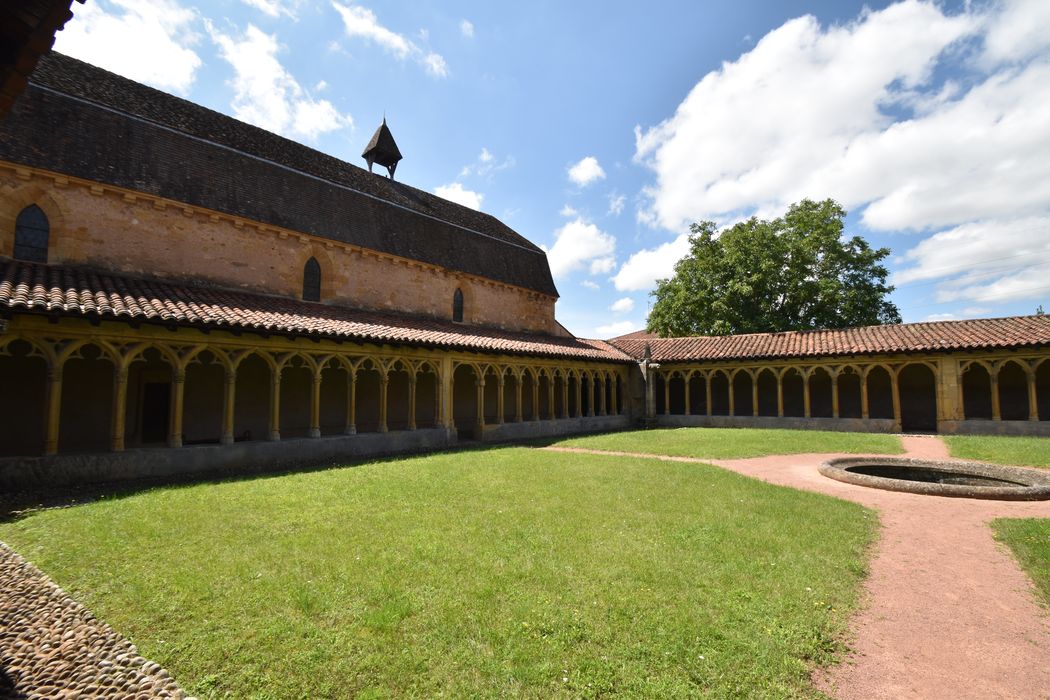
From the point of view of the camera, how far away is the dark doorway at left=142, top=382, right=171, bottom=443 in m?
13.4

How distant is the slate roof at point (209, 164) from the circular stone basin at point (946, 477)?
1662 centimetres

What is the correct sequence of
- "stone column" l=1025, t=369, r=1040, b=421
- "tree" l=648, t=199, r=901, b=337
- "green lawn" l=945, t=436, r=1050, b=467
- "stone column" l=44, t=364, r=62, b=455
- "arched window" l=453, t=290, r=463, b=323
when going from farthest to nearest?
1. "tree" l=648, t=199, r=901, b=337
2. "arched window" l=453, t=290, r=463, b=323
3. "stone column" l=1025, t=369, r=1040, b=421
4. "green lawn" l=945, t=436, r=1050, b=467
5. "stone column" l=44, t=364, r=62, b=455

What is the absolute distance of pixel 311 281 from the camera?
17531 mm

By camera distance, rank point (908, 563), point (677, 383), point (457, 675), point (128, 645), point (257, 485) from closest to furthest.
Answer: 1. point (457, 675)
2. point (128, 645)
3. point (908, 563)
4. point (257, 485)
5. point (677, 383)

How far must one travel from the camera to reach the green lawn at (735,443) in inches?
552

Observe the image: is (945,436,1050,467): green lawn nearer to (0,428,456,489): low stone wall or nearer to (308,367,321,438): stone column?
(0,428,456,489): low stone wall

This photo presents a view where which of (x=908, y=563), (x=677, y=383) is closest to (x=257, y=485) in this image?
(x=908, y=563)

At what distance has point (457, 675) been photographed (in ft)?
10.5

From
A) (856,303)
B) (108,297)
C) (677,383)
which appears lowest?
(677,383)

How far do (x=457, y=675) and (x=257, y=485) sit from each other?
7.11m

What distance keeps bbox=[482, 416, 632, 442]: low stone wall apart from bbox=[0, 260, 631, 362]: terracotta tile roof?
2.93 metres

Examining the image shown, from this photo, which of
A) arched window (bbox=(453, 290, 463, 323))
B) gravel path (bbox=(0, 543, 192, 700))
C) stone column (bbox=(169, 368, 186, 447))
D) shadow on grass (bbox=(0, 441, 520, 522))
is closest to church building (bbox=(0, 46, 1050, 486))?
stone column (bbox=(169, 368, 186, 447))

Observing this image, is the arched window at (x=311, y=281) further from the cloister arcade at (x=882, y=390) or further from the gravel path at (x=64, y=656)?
the cloister arcade at (x=882, y=390)

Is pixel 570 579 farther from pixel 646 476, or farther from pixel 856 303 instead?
pixel 856 303
